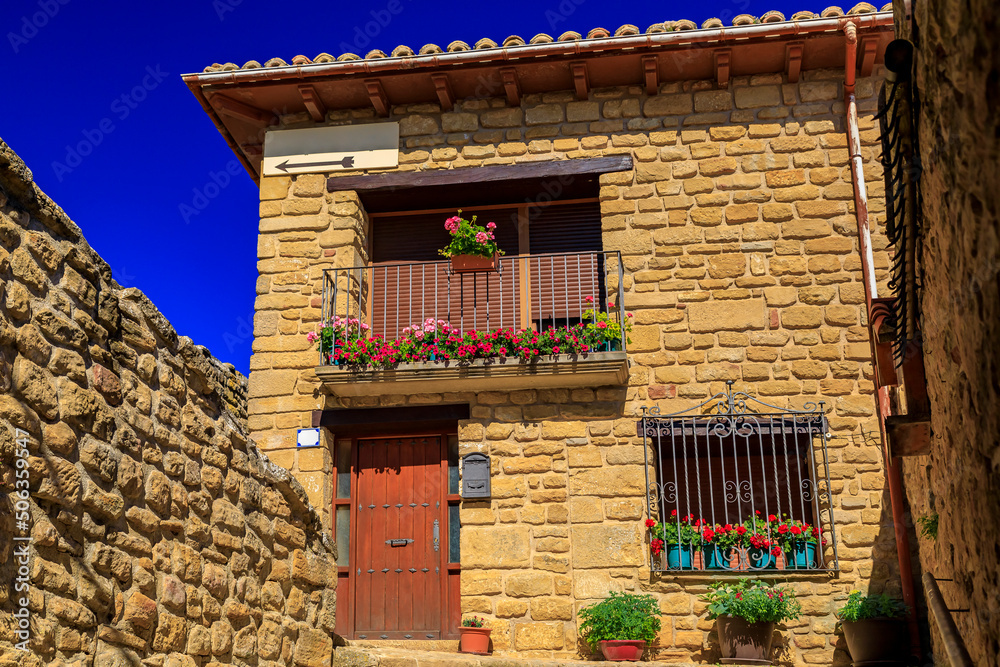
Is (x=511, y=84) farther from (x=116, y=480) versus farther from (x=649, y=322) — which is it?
(x=116, y=480)

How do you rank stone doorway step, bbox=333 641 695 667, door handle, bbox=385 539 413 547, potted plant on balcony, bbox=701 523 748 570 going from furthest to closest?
door handle, bbox=385 539 413 547
potted plant on balcony, bbox=701 523 748 570
stone doorway step, bbox=333 641 695 667

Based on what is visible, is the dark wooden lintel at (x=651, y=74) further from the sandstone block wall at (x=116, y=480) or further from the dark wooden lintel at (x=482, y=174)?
the sandstone block wall at (x=116, y=480)

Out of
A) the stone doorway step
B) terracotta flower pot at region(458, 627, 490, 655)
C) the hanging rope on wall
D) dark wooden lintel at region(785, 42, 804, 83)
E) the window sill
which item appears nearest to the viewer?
the hanging rope on wall

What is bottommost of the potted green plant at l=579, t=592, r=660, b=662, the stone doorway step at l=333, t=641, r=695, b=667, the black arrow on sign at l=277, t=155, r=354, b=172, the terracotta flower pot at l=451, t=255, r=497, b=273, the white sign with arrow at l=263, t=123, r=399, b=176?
the stone doorway step at l=333, t=641, r=695, b=667

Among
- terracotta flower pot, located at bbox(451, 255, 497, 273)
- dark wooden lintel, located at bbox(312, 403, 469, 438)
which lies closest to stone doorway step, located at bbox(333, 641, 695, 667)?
dark wooden lintel, located at bbox(312, 403, 469, 438)

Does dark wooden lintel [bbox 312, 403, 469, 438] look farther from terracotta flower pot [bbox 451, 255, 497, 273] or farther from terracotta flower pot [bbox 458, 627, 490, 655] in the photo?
terracotta flower pot [bbox 458, 627, 490, 655]

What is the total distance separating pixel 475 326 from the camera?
321 inches

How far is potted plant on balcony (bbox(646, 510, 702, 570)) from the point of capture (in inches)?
277

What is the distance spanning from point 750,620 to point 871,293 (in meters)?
2.77

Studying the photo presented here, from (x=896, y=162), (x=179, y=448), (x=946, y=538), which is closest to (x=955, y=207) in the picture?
(x=896, y=162)

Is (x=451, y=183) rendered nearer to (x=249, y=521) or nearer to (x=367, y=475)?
(x=367, y=475)

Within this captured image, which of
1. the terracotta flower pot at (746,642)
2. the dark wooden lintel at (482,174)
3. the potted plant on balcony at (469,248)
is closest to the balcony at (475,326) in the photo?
the potted plant on balcony at (469,248)

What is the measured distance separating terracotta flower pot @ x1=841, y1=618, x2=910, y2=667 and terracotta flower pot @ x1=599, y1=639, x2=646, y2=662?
1491 mm

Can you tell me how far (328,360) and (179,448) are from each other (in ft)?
12.3
